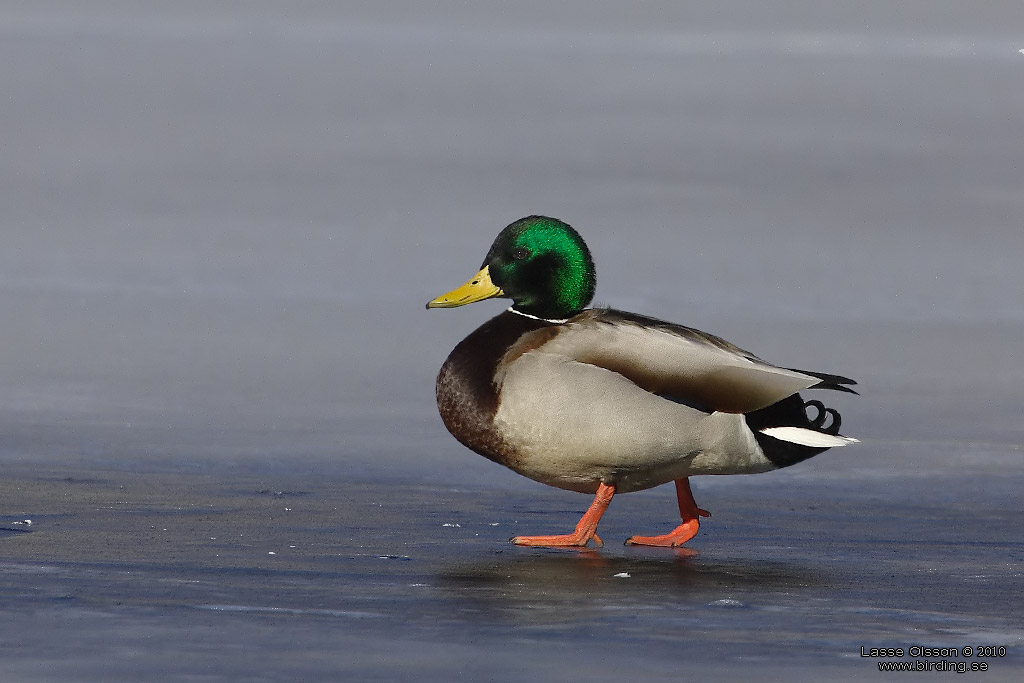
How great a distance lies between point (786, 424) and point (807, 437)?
13 cm

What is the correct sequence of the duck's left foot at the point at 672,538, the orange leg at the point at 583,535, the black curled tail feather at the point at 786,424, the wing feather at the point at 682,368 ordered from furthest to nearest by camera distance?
1. the black curled tail feather at the point at 786,424
2. the wing feather at the point at 682,368
3. the duck's left foot at the point at 672,538
4. the orange leg at the point at 583,535

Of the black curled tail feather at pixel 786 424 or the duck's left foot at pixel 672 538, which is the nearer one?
the duck's left foot at pixel 672 538

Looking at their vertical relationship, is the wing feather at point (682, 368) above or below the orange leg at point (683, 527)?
above

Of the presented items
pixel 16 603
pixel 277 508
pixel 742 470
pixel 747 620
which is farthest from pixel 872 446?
pixel 16 603

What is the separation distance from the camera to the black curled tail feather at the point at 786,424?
634 cm

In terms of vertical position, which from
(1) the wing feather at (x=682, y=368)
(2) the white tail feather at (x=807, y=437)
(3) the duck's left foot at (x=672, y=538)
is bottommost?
(3) the duck's left foot at (x=672, y=538)

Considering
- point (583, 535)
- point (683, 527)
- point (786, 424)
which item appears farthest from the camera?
point (786, 424)

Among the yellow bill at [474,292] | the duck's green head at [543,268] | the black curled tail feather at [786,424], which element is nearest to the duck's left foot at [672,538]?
the black curled tail feather at [786,424]

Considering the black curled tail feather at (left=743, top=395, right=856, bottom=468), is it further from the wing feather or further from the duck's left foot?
the duck's left foot

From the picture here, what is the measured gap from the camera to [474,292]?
6.75 m

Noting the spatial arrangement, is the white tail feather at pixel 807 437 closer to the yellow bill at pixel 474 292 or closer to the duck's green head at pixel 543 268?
the duck's green head at pixel 543 268

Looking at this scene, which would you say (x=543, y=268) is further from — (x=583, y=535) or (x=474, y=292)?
(x=583, y=535)

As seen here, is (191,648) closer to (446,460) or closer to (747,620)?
(747,620)

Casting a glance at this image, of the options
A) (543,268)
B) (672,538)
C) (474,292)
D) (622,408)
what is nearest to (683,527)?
(672,538)
